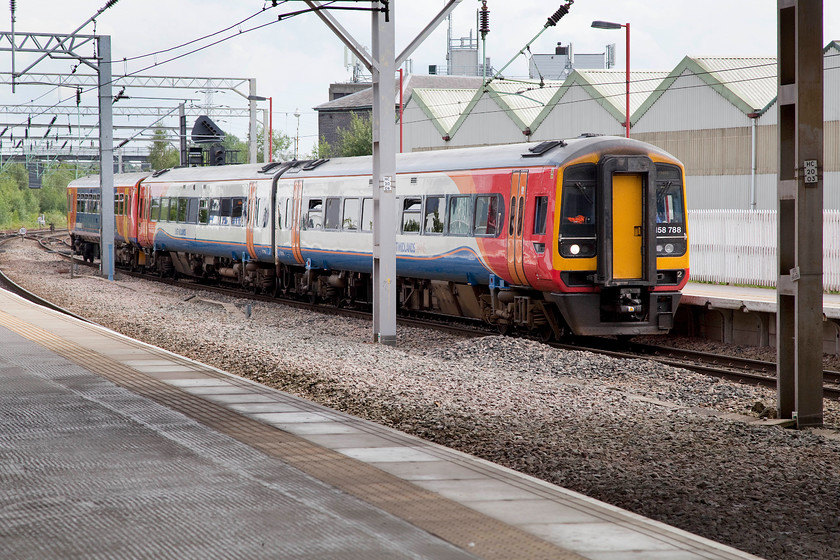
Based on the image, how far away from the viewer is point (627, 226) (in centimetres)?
1620

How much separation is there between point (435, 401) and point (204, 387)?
267cm

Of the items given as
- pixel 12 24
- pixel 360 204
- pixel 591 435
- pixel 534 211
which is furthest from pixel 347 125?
pixel 591 435

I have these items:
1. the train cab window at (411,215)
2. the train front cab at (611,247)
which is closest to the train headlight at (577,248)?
the train front cab at (611,247)

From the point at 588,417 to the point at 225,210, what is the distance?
2045cm

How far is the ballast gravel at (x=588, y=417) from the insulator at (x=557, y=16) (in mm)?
11252

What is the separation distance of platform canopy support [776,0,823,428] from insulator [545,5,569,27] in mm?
16684

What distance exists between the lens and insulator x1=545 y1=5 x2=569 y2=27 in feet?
86.8

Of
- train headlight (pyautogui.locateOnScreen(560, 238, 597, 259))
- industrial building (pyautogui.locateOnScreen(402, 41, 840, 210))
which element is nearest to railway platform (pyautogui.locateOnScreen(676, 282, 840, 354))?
train headlight (pyautogui.locateOnScreen(560, 238, 597, 259))

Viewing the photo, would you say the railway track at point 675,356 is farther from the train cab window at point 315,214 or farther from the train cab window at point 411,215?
the train cab window at point 315,214

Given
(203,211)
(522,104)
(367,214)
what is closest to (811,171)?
(367,214)

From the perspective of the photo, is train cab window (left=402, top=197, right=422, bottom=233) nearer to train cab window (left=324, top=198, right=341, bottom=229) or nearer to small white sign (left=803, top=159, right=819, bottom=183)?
train cab window (left=324, top=198, right=341, bottom=229)

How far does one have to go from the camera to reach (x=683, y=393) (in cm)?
1228

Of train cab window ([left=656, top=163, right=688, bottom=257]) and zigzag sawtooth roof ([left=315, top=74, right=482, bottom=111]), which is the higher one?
Result: zigzag sawtooth roof ([left=315, top=74, right=482, bottom=111])

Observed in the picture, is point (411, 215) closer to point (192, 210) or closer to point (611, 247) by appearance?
→ point (611, 247)
